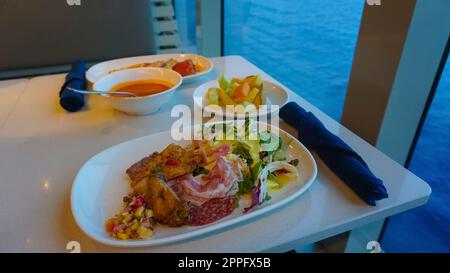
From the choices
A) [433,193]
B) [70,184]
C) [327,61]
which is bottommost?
[433,193]

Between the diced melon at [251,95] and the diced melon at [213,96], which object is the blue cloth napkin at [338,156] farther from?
the diced melon at [213,96]

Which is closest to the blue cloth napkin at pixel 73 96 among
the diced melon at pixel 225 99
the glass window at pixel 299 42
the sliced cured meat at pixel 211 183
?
the diced melon at pixel 225 99

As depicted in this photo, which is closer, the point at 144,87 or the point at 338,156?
the point at 338,156

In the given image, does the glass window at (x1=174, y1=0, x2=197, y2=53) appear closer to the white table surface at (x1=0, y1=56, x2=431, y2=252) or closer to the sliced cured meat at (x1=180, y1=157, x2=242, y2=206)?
the white table surface at (x1=0, y1=56, x2=431, y2=252)

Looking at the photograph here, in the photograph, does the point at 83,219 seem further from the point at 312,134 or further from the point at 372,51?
the point at 372,51

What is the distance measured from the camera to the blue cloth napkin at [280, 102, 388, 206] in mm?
642

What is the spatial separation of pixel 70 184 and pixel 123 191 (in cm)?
14

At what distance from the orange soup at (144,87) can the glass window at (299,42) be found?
2.77 feet

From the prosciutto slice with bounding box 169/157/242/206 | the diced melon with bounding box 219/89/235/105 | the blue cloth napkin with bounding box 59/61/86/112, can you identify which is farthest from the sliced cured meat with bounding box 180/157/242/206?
the blue cloth napkin with bounding box 59/61/86/112

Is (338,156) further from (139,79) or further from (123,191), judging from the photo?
(139,79)

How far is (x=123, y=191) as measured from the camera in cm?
69

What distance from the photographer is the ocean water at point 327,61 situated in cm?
114

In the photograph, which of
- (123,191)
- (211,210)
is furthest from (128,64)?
(211,210)

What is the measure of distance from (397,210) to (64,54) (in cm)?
173
